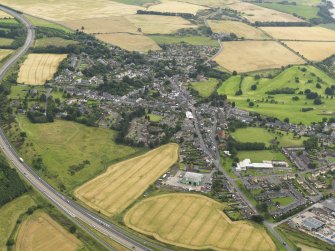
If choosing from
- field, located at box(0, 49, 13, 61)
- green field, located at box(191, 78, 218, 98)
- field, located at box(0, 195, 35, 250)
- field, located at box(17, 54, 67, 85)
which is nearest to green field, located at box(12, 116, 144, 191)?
field, located at box(0, 195, 35, 250)

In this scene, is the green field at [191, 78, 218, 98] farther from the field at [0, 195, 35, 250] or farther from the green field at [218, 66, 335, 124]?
the field at [0, 195, 35, 250]

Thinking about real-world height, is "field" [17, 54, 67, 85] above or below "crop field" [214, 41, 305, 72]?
above

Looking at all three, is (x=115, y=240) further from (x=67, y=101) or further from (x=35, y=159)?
(x=67, y=101)

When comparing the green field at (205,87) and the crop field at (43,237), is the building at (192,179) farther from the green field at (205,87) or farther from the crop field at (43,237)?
the green field at (205,87)

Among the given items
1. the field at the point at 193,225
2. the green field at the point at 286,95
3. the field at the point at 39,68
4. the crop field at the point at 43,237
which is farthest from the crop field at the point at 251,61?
the crop field at the point at 43,237

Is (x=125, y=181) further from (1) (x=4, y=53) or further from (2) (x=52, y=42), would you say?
(2) (x=52, y=42)

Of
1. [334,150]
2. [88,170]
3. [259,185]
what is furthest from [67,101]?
[334,150]
